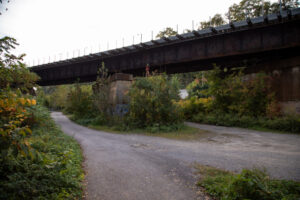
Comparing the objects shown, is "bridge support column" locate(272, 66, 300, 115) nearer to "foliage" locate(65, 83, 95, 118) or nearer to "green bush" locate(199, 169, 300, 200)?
"green bush" locate(199, 169, 300, 200)

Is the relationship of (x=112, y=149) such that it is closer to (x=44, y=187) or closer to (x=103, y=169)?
(x=103, y=169)

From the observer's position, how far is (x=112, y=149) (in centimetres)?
748

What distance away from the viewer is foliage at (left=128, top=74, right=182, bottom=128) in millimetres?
12391

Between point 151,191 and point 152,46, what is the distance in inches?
594

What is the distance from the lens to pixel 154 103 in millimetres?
12477

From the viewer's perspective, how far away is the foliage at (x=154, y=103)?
12.4 m

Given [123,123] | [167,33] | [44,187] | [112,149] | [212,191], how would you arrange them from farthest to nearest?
[167,33] → [123,123] → [112,149] → [212,191] → [44,187]

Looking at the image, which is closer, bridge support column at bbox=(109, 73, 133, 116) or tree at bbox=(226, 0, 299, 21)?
bridge support column at bbox=(109, 73, 133, 116)

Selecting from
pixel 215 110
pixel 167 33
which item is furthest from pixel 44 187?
pixel 167 33

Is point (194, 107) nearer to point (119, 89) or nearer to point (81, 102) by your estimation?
point (119, 89)

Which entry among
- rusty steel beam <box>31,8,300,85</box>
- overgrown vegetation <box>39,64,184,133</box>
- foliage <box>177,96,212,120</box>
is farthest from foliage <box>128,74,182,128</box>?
foliage <box>177,96,212,120</box>

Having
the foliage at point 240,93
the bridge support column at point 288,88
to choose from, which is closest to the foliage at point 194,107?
the foliage at point 240,93

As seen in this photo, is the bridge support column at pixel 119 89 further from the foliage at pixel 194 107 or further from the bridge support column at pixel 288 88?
the bridge support column at pixel 288 88

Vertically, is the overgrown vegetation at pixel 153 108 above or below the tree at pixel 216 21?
below
